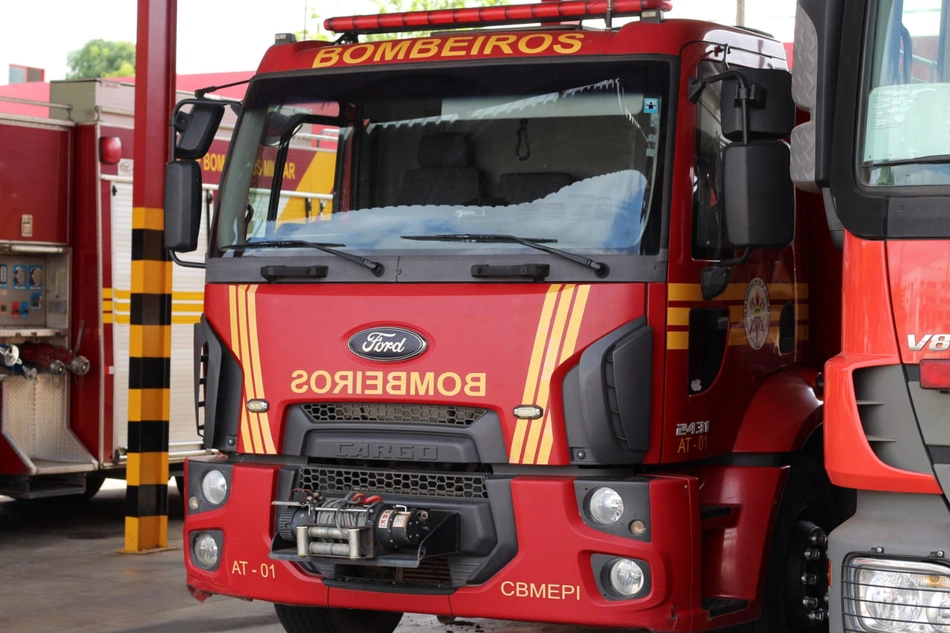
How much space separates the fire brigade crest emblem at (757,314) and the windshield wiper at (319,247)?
161 cm

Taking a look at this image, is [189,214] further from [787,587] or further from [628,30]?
[787,587]

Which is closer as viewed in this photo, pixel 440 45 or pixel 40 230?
pixel 440 45

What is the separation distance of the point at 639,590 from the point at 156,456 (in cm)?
527

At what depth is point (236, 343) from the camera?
20.0 ft

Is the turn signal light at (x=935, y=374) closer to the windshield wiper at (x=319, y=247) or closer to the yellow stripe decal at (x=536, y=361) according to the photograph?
the yellow stripe decal at (x=536, y=361)

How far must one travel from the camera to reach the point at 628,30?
5.89 metres

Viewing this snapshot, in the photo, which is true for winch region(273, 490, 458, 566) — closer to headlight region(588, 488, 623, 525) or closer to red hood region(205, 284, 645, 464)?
red hood region(205, 284, 645, 464)

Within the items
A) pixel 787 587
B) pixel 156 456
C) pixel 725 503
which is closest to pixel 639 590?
pixel 725 503

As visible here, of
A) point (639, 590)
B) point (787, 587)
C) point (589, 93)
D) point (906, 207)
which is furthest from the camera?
point (787, 587)

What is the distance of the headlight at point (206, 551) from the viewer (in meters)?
6.14

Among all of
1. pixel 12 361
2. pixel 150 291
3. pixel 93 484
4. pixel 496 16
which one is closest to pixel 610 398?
pixel 496 16

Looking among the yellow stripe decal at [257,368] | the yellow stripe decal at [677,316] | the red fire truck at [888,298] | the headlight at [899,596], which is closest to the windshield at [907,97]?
the red fire truck at [888,298]

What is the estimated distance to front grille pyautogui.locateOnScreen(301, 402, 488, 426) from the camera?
568 cm

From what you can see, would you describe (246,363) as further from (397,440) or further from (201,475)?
(397,440)
